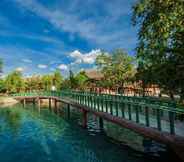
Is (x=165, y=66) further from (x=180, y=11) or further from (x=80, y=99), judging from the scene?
(x=80, y=99)

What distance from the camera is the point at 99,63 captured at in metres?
47.6

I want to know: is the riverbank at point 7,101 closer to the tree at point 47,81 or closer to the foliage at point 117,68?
the tree at point 47,81

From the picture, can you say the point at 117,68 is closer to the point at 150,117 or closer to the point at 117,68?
the point at 117,68

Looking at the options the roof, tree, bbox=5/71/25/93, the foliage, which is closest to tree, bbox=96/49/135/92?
the foliage

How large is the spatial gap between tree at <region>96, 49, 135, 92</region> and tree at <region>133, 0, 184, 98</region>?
102 ft

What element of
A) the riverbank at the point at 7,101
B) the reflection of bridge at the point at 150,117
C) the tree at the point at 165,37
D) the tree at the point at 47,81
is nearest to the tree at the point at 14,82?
the tree at the point at 47,81

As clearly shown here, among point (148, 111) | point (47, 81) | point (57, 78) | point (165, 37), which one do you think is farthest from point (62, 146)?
point (57, 78)

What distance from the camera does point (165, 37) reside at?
482 inches

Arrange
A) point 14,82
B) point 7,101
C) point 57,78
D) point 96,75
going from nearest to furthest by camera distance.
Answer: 1. point 7,101
2. point 96,75
3. point 14,82
4. point 57,78

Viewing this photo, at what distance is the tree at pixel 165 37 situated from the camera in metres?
11.1

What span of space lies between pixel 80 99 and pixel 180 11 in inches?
673

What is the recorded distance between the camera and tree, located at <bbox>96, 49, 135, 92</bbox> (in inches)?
1763

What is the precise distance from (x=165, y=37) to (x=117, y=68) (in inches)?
1292

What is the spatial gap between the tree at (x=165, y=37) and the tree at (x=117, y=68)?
31176 mm
